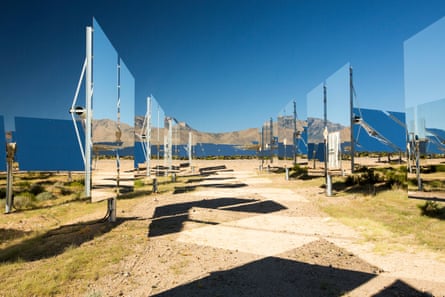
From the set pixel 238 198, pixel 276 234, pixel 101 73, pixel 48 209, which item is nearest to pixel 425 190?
pixel 276 234

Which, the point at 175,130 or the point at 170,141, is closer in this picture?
the point at 170,141

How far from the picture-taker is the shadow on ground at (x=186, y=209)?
5.69 m

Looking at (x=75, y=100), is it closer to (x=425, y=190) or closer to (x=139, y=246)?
(x=139, y=246)

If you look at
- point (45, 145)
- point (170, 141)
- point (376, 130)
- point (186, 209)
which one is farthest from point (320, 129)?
point (170, 141)

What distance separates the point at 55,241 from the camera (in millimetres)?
4633

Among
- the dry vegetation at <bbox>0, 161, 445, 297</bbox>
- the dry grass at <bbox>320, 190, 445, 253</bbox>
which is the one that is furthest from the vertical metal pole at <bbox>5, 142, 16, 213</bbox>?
the dry grass at <bbox>320, 190, 445, 253</bbox>

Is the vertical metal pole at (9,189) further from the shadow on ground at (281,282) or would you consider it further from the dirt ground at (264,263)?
the shadow on ground at (281,282)

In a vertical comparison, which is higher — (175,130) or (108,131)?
(175,130)

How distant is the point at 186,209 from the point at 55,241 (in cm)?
345

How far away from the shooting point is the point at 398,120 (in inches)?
290

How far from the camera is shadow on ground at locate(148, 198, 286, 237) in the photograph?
18.7ft

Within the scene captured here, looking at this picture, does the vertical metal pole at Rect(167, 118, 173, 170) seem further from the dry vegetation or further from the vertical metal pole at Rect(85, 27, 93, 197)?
the vertical metal pole at Rect(85, 27, 93, 197)

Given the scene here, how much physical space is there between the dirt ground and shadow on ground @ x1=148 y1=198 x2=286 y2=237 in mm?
43

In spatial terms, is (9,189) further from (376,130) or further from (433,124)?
(376,130)
